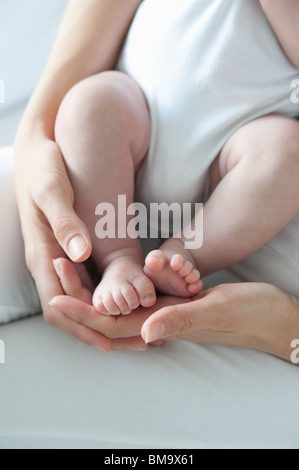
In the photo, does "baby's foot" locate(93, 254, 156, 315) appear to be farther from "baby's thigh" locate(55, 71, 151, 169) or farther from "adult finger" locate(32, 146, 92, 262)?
"baby's thigh" locate(55, 71, 151, 169)

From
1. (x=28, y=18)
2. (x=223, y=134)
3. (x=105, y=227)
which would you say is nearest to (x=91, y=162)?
(x=105, y=227)

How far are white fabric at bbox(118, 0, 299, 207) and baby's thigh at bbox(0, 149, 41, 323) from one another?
0.22 metres

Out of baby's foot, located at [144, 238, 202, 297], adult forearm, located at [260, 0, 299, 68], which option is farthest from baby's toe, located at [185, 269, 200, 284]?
adult forearm, located at [260, 0, 299, 68]

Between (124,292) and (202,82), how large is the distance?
1.12ft

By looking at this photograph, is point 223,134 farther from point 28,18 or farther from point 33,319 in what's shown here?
point 28,18

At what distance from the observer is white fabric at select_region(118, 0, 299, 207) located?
890mm

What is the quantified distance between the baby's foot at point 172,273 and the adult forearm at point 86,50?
1.18 ft

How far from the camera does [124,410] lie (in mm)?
771

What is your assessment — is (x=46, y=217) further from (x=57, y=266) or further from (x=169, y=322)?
(x=169, y=322)

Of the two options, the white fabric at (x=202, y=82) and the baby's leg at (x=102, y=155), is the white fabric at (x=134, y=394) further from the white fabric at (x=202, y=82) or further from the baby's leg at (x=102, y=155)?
the white fabric at (x=202, y=82)

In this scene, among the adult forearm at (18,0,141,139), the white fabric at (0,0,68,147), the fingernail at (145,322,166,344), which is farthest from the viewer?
the white fabric at (0,0,68,147)

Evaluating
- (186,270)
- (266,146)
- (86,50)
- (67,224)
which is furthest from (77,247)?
(86,50)

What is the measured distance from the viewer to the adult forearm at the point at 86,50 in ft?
3.36

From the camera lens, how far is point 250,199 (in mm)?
823
